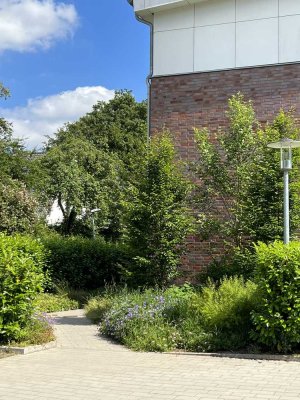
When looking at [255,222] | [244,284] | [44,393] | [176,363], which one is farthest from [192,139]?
[44,393]

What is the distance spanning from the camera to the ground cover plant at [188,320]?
9266 mm

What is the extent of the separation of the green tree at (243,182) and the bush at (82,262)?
18.5 ft

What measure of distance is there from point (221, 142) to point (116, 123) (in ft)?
102

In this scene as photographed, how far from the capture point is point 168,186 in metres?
12.3

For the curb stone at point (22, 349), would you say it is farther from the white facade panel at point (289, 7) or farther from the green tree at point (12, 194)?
the green tree at point (12, 194)

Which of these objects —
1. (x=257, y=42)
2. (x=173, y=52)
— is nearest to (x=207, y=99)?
(x=173, y=52)

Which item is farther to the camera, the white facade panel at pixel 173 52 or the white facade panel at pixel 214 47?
the white facade panel at pixel 173 52

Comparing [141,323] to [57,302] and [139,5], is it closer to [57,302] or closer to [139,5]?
[57,302]

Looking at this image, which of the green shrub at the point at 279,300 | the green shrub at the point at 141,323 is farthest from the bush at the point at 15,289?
the green shrub at the point at 279,300

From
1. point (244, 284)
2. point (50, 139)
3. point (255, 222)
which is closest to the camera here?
point (244, 284)

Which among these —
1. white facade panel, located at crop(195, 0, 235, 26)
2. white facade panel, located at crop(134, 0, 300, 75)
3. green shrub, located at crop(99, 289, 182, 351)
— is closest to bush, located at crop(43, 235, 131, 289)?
white facade panel, located at crop(134, 0, 300, 75)

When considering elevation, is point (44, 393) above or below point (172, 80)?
below

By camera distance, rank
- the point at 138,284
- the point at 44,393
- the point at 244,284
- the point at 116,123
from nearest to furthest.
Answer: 1. the point at 44,393
2. the point at 244,284
3. the point at 138,284
4. the point at 116,123

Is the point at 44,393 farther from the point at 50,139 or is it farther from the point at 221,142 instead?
the point at 50,139
